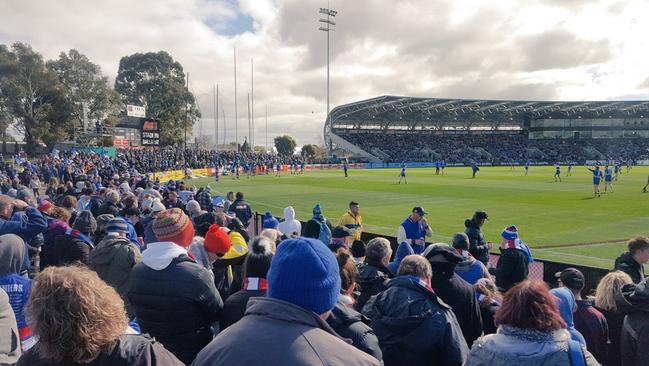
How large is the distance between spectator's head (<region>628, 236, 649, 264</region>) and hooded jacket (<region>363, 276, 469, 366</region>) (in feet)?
11.9

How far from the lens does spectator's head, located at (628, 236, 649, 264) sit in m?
5.56

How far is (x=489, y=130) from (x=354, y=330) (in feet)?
348

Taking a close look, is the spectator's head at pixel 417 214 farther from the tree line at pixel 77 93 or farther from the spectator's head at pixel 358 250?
the tree line at pixel 77 93

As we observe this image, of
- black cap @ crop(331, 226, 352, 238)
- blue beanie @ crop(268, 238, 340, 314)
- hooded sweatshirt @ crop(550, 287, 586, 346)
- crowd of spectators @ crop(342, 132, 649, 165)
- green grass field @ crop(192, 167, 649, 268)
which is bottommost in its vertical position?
green grass field @ crop(192, 167, 649, 268)

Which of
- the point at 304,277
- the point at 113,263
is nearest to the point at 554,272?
the point at 113,263

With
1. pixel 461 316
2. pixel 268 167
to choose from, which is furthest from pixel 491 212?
pixel 268 167

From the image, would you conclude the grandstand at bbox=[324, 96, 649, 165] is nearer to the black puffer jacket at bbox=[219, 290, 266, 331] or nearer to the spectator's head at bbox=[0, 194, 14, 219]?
the spectator's head at bbox=[0, 194, 14, 219]

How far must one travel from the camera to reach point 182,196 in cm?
1571

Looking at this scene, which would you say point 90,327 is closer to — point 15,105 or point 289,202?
point 289,202

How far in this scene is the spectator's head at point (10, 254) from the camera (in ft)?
13.2

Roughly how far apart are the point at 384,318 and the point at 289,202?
2229 centimetres

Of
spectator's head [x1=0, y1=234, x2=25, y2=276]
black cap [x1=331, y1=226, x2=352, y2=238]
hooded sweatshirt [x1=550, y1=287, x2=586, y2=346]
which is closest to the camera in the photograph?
hooded sweatshirt [x1=550, y1=287, x2=586, y2=346]

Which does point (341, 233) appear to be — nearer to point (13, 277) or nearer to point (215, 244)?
point (215, 244)

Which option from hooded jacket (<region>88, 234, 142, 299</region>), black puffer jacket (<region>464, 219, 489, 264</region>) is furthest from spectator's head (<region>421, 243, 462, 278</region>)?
black puffer jacket (<region>464, 219, 489, 264</region>)
